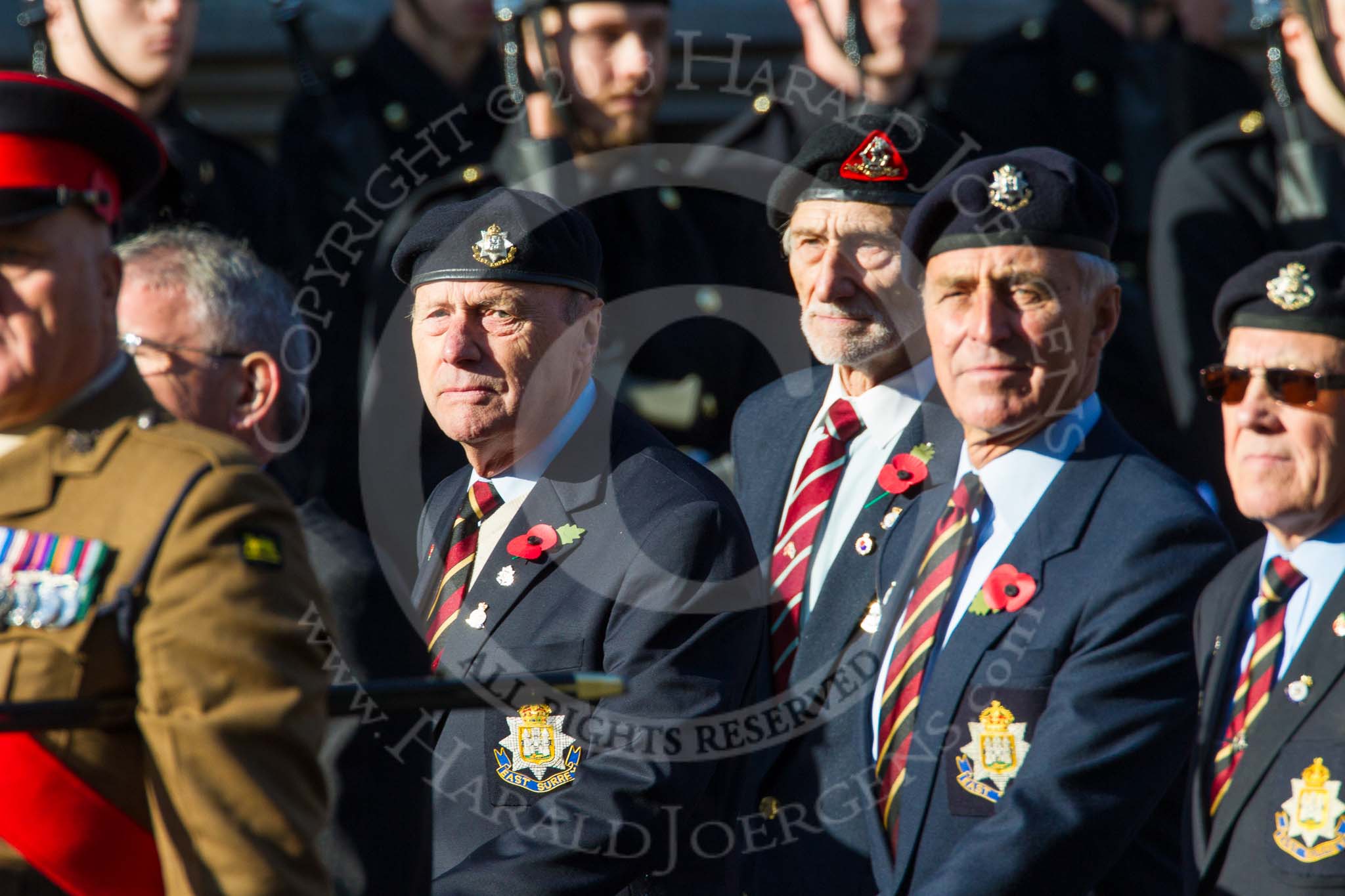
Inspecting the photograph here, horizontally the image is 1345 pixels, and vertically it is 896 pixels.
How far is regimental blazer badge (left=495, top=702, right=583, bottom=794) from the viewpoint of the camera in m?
3.96

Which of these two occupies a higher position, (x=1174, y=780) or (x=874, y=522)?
(x=874, y=522)

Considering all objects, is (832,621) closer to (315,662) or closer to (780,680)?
(780,680)

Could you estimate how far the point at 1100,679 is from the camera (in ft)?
12.9

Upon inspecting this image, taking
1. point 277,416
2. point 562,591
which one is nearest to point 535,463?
point 562,591

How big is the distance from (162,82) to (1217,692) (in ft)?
12.2

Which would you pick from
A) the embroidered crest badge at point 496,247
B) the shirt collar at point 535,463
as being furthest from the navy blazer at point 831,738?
the embroidered crest badge at point 496,247

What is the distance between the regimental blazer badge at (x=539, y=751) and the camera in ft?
13.0

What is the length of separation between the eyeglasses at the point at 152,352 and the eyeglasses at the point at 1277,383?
7.82ft

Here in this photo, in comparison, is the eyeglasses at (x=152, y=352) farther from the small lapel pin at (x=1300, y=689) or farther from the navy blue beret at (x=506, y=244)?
the small lapel pin at (x=1300, y=689)

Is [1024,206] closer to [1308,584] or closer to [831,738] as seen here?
[1308,584]

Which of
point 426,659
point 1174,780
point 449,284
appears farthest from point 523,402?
point 1174,780

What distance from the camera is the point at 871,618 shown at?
14.6ft

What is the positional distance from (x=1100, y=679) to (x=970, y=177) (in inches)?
45.6

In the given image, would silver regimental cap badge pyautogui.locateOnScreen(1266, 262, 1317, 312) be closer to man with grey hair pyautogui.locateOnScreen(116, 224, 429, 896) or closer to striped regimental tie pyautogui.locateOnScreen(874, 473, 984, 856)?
striped regimental tie pyautogui.locateOnScreen(874, 473, 984, 856)
